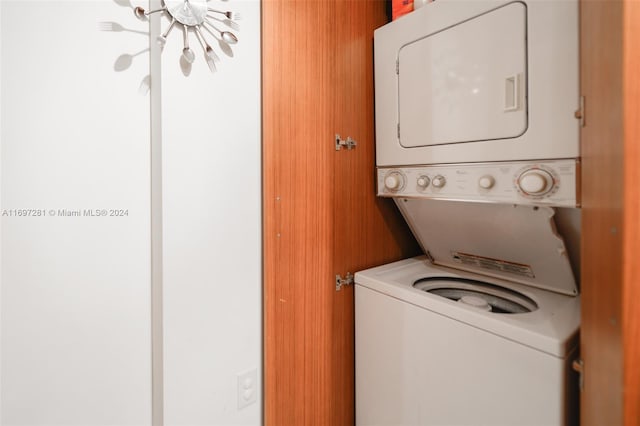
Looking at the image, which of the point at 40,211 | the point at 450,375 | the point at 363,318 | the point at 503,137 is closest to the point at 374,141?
the point at 503,137

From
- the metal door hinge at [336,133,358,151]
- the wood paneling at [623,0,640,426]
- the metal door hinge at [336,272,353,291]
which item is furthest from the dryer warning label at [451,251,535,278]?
the metal door hinge at [336,133,358,151]

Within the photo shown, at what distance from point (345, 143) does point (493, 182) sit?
2.37 feet

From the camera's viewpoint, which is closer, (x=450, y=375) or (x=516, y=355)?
(x=516, y=355)

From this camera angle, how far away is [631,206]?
2.60ft

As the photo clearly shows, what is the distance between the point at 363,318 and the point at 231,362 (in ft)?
2.22

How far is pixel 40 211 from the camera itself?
107 centimetres

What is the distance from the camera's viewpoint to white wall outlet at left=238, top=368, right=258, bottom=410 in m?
1.45

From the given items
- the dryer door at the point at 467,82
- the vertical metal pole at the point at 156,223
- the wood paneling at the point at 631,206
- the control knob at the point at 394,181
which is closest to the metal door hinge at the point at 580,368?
the wood paneling at the point at 631,206

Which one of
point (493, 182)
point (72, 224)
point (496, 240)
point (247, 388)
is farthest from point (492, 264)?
point (72, 224)

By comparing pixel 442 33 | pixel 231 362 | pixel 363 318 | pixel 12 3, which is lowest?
pixel 231 362

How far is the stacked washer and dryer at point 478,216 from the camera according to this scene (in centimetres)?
108

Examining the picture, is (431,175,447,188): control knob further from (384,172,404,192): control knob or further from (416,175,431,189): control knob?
(384,172,404,192): control knob

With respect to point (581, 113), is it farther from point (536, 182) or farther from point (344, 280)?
point (344, 280)

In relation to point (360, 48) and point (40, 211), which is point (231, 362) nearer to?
point (40, 211)
